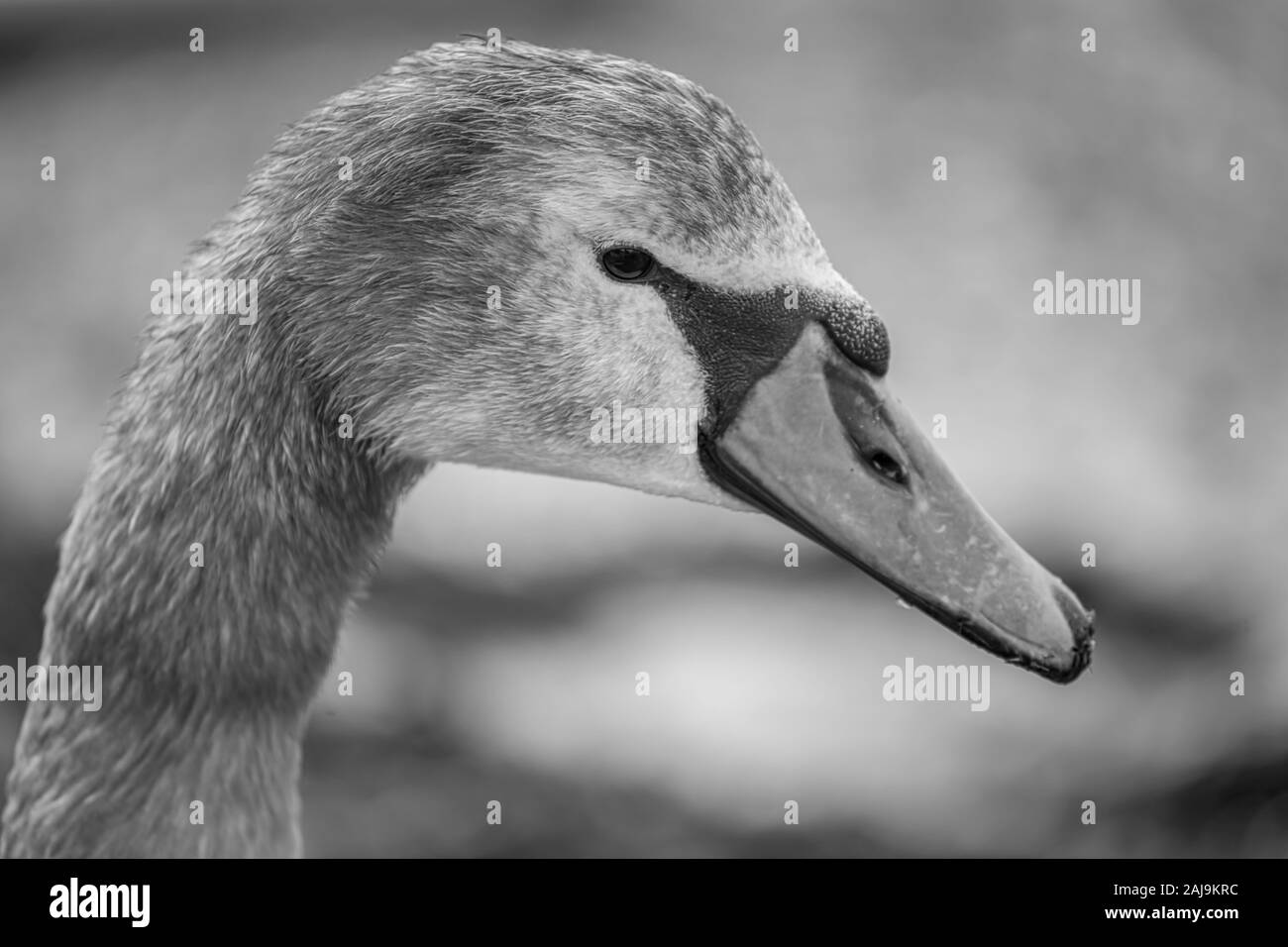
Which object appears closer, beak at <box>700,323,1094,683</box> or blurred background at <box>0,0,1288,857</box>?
beak at <box>700,323,1094,683</box>

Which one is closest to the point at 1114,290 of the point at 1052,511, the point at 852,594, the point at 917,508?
the point at 1052,511

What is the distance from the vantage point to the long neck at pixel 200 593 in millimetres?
2357

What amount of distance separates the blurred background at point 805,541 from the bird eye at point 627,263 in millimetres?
2640

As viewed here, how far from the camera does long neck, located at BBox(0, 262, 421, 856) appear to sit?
2357mm

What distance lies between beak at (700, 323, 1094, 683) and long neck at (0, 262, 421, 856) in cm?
65

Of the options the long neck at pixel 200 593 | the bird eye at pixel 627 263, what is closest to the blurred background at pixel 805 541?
the long neck at pixel 200 593

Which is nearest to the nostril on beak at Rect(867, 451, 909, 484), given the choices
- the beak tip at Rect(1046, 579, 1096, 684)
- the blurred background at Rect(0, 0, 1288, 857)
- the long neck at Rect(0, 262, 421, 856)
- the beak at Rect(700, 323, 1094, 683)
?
the beak at Rect(700, 323, 1094, 683)

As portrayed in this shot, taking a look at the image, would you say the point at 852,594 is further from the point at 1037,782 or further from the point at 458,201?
the point at 458,201

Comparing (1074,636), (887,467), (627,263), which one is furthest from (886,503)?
(627,263)

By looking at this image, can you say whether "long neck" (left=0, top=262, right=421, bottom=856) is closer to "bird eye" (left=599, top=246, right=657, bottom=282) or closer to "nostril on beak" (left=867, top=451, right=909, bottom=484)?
"bird eye" (left=599, top=246, right=657, bottom=282)

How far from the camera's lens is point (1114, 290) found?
5980 millimetres

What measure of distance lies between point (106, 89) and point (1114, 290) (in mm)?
4573

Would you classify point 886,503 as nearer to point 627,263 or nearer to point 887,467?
point 887,467

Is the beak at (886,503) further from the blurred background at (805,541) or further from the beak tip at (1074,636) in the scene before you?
the blurred background at (805,541)
